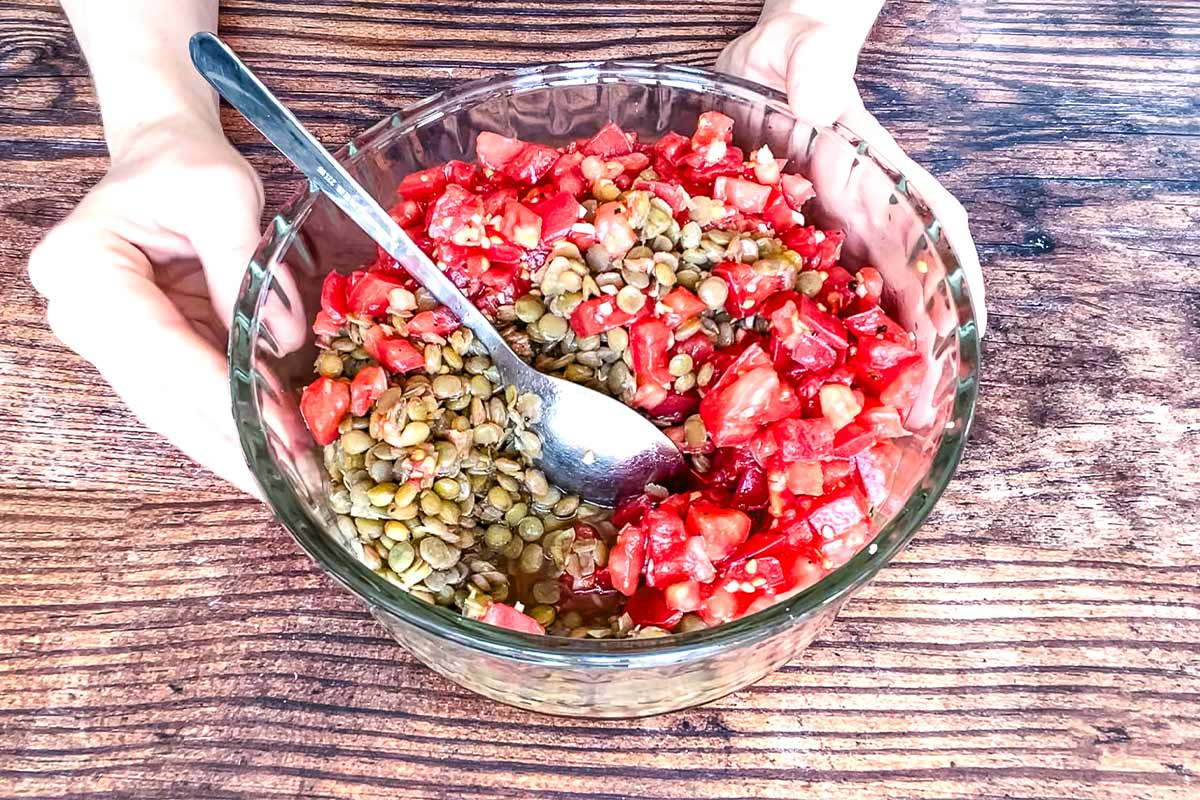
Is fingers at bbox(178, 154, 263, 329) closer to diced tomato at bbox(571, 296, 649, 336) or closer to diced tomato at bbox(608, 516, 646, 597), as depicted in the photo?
diced tomato at bbox(571, 296, 649, 336)

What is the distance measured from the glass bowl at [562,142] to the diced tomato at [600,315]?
1.18 ft

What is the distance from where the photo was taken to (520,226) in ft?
4.64

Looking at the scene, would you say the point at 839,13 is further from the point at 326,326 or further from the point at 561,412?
the point at 326,326

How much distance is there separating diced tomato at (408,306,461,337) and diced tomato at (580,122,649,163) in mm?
332

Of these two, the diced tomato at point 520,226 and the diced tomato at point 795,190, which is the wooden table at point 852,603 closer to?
the diced tomato at point 795,190

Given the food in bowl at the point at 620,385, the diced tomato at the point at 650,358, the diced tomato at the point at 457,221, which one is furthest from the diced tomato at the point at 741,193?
the diced tomato at the point at 457,221

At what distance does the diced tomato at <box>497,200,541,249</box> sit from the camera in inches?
55.6

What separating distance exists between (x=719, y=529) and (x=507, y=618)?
28 cm

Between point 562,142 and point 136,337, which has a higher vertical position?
point 562,142

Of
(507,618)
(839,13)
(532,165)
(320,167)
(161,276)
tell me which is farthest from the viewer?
(839,13)

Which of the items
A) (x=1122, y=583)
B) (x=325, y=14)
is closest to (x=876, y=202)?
(x=1122, y=583)

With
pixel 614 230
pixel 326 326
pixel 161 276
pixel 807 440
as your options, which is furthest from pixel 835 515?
pixel 161 276

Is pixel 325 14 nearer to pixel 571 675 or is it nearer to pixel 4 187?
pixel 4 187

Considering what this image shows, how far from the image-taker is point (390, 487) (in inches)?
51.0
